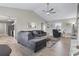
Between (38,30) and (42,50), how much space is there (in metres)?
0.35

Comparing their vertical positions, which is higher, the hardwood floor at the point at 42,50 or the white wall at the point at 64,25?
the white wall at the point at 64,25

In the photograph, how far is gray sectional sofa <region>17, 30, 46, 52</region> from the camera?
1.74 meters

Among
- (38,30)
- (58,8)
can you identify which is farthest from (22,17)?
(58,8)

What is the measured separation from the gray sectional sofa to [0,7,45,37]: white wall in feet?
0.31

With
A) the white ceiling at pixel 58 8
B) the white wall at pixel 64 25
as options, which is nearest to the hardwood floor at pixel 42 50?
the white wall at pixel 64 25

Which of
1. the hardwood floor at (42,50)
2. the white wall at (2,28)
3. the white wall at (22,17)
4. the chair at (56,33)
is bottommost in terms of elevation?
the hardwood floor at (42,50)

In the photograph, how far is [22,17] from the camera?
1753 millimetres

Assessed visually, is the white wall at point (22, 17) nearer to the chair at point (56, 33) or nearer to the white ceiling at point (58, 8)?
the white ceiling at point (58, 8)

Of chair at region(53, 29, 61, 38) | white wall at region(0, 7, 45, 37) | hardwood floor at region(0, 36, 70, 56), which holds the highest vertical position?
white wall at region(0, 7, 45, 37)

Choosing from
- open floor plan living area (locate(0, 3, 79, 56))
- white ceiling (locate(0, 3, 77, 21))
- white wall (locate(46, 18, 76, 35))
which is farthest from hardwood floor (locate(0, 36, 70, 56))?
white ceiling (locate(0, 3, 77, 21))

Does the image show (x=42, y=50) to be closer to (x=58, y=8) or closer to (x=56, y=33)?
(x=56, y=33)

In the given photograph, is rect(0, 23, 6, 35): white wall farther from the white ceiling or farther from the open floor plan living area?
the white ceiling

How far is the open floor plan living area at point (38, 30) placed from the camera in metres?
1.73

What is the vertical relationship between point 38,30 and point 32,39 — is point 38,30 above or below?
above
